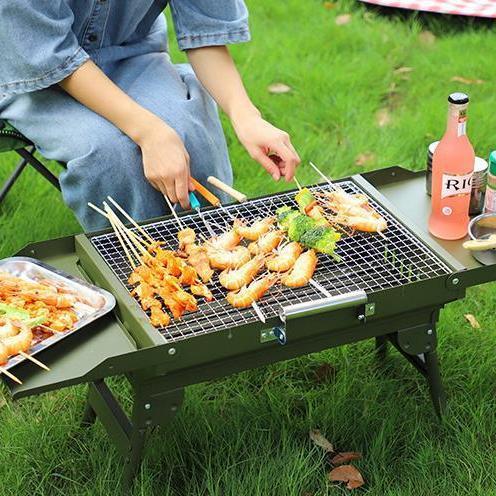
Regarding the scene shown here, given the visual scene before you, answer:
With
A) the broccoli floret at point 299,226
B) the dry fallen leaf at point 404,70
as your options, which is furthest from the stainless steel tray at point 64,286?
the dry fallen leaf at point 404,70

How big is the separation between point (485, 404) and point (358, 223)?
795mm

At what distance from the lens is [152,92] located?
11.6 feet

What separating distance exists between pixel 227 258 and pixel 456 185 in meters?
0.69

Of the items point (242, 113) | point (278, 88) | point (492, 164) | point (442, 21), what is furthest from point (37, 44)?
point (442, 21)

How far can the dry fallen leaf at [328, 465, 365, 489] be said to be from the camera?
310 cm

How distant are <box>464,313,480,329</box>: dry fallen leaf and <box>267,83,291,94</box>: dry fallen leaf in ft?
6.66

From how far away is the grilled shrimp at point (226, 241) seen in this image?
116 inches

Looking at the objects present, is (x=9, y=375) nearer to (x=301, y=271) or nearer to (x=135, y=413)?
(x=135, y=413)

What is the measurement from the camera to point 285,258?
287 centimetres

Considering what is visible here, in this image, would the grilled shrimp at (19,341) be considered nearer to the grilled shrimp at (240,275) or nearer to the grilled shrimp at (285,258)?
the grilled shrimp at (240,275)

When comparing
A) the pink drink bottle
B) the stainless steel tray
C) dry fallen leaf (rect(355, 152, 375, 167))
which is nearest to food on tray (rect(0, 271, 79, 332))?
the stainless steel tray

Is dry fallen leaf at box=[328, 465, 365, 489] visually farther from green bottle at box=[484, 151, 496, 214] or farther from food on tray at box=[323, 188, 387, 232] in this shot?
green bottle at box=[484, 151, 496, 214]

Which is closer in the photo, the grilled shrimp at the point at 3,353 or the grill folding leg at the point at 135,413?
the grilled shrimp at the point at 3,353

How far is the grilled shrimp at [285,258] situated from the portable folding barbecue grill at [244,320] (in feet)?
0.27
